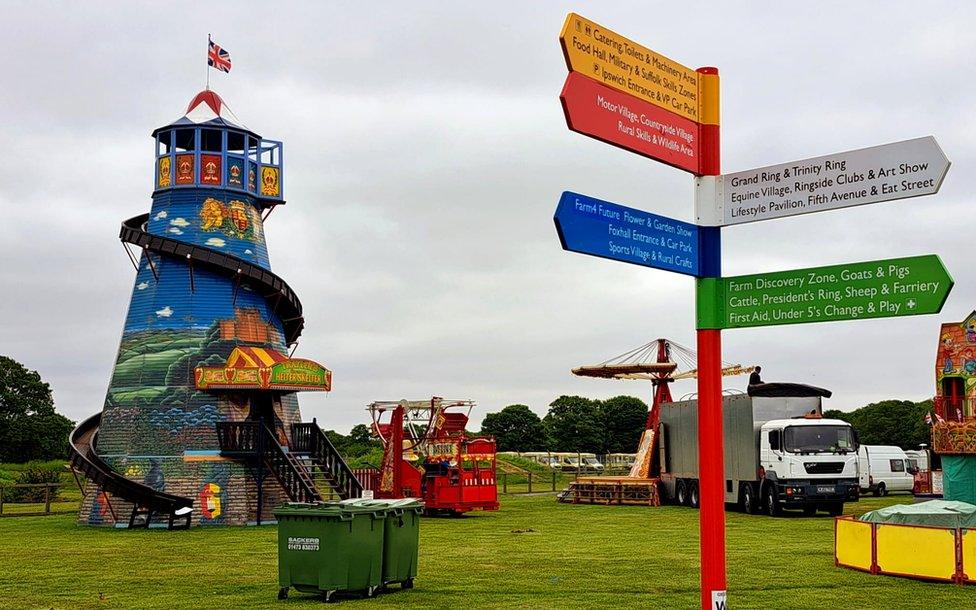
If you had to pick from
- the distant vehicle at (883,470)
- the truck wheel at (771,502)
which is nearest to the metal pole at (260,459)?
the truck wheel at (771,502)

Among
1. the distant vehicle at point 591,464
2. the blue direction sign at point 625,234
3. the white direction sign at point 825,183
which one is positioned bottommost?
the distant vehicle at point 591,464

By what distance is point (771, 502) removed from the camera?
3111 centimetres

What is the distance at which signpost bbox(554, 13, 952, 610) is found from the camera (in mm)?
7648

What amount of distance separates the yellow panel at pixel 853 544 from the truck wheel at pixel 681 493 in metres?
18.8

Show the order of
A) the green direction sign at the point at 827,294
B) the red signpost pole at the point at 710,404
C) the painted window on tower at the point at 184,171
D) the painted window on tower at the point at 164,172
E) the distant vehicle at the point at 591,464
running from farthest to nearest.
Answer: the distant vehicle at the point at 591,464 → the painted window on tower at the point at 164,172 → the painted window on tower at the point at 184,171 → the red signpost pole at the point at 710,404 → the green direction sign at the point at 827,294

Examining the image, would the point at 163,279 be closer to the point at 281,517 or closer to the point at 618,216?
the point at 281,517

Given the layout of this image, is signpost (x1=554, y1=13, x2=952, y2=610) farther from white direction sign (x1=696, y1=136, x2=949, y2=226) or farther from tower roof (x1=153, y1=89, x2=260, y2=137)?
tower roof (x1=153, y1=89, x2=260, y2=137)

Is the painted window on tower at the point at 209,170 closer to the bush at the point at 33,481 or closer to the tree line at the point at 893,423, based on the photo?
the bush at the point at 33,481

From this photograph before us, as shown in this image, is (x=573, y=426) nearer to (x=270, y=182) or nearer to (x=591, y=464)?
(x=591, y=464)

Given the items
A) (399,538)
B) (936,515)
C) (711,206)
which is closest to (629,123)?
(711,206)

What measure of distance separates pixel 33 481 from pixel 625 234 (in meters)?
47.9

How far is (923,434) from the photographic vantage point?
81062 mm

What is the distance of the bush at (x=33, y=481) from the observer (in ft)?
149

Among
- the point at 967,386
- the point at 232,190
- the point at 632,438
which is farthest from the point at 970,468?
the point at 632,438
